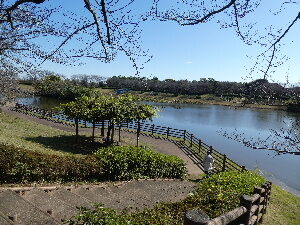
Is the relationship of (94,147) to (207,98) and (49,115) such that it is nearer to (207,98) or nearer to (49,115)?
(49,115)

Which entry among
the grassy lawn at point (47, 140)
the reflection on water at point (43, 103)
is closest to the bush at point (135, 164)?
the grassy lawn at point (47, 140)

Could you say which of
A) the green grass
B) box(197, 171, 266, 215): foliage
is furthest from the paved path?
the green grass

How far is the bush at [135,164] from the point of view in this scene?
502 inches

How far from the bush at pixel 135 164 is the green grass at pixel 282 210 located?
4.26m

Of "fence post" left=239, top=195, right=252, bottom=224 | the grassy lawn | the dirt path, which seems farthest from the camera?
the dirt path

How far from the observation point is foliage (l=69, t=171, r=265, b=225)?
18.9ft

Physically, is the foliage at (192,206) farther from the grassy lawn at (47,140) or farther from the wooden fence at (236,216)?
the grassy lawn at (47,140)

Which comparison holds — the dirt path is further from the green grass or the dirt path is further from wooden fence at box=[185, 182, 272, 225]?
wooden fence at box=[185, 182, 272, 225]

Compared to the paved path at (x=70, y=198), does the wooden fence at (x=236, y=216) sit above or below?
above

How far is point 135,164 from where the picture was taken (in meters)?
13.5

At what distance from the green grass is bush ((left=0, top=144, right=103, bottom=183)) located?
6.26m

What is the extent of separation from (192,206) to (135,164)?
561cm

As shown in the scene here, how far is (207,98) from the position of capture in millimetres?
97750

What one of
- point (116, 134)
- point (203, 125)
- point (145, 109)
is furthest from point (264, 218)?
point (203, 125)
